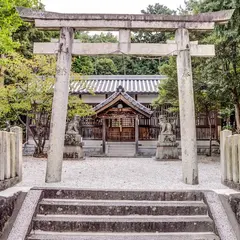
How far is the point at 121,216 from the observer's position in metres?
4.20

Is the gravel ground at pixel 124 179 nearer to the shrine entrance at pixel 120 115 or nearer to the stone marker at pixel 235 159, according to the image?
the stone marker at pixel 235 159

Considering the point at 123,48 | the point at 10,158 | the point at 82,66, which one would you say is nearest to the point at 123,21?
the point at 123,48

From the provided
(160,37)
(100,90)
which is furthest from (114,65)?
(100,90)

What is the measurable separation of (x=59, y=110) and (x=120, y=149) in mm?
11132

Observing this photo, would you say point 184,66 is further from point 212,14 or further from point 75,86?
point 75,86

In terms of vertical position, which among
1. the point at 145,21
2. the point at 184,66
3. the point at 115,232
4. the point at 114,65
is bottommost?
the point at 115,232

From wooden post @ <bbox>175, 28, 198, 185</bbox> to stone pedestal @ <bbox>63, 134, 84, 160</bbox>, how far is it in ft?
26.2

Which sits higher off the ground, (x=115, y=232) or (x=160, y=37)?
(x=160, y=37)

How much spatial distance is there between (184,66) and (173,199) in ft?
10.2

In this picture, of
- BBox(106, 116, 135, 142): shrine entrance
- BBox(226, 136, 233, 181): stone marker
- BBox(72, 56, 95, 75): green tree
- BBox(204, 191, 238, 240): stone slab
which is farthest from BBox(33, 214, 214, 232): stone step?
BBox(72, 56, 95, 75): green tree

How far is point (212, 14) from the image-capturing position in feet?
20.3

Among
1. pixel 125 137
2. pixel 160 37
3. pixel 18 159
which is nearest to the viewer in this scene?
pixel 18 159

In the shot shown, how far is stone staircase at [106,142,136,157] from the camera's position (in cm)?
1616

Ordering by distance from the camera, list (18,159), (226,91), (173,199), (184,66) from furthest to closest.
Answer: (226,91), (184,66), (18,159), (173,199)
